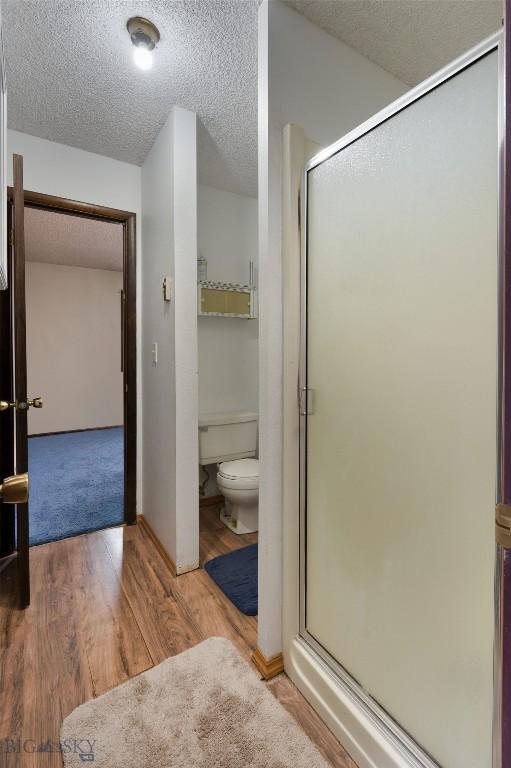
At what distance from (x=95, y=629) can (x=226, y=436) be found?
4.73 ft

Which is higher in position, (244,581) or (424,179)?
(424,179)

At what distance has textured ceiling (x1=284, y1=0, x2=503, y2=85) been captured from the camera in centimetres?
135

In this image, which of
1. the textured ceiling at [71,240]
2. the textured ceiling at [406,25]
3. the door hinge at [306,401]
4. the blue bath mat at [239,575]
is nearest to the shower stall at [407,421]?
the door hinge at [306,401]

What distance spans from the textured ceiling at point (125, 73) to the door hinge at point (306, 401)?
57.8 inches

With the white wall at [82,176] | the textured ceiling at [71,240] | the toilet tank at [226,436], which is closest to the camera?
the white wall at [82,176]

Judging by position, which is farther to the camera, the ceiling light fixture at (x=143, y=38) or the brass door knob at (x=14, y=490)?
the ceiling light fixture at (x=143, y=38)

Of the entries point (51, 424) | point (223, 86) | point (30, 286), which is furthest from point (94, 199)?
point (51, 424)

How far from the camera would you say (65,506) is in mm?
2930

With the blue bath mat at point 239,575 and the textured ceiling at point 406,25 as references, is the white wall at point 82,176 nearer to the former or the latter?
the blue bath mat at point 239,575

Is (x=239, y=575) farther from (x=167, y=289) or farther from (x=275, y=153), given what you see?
(x=275, y=153)

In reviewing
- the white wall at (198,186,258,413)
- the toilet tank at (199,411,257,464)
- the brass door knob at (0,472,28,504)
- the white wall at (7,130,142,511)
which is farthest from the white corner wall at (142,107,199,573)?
the brass door knob at (0,472,28,504)

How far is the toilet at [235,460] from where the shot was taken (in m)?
2.44

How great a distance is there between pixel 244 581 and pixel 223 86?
2.56 m

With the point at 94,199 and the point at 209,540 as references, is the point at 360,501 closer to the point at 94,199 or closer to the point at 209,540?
the point at 209,540
